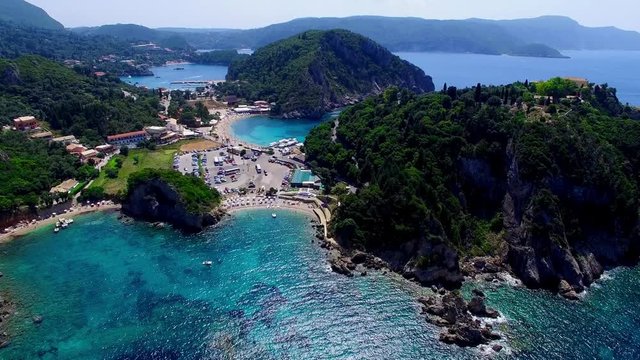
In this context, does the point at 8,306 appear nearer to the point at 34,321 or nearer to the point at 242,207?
the point at 34,321

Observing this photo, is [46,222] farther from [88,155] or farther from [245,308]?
[245,308]

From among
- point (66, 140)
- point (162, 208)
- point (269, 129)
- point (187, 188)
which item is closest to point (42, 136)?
point (66, 140)

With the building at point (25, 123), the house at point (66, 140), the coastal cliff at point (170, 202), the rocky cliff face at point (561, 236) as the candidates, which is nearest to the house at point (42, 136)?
the house at point (66, 140)

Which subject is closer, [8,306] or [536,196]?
[8,306]

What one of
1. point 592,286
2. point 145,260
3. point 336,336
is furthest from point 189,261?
point 592,286

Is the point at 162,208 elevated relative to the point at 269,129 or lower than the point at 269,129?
elevated
